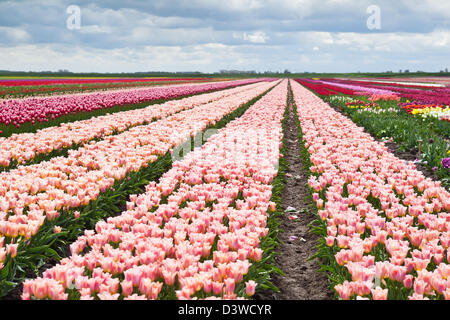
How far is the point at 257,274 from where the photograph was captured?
363cm

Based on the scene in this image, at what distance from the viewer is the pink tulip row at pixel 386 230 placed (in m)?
3.05

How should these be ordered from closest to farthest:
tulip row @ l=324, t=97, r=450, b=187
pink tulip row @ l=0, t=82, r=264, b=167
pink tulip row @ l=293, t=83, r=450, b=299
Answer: pink tulip row @ l=293, t=83, r=450, b=299
pink tulip row @ l=0, t=82, r=264, b=167
tulip row @ l=324, t=97, r=450, b=187

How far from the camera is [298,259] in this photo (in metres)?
4.68

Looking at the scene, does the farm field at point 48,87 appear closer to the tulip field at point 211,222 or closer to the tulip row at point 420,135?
the tulip field at point 211,222

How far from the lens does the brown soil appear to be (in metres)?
3.85

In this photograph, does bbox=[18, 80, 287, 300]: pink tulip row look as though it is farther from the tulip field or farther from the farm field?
→ the farm field

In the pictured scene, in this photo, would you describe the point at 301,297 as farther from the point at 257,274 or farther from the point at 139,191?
the point at 139,191

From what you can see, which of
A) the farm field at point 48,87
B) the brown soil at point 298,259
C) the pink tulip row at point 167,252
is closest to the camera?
the pink tulip row at point 167,252

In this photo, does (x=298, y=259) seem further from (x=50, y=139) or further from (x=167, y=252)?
(x=50, y=139)

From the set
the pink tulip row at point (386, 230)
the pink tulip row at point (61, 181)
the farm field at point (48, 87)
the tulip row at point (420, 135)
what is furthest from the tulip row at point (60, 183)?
the farm field at point (48, 87)

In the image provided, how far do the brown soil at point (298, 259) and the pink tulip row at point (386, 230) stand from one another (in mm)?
425

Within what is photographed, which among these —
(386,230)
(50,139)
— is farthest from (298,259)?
(50,139)

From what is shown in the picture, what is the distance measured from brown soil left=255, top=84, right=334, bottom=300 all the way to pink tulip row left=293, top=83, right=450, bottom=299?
42 cm

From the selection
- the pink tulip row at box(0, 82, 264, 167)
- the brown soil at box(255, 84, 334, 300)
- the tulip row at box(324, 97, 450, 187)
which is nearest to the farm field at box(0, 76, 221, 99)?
the pink tulip row at box(0, 82, 264, 167)
